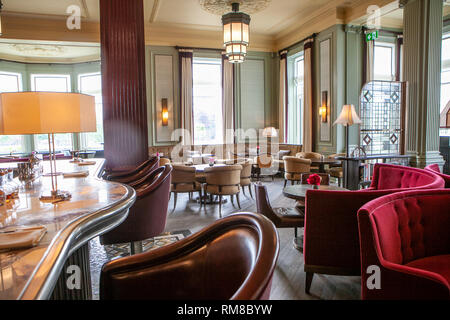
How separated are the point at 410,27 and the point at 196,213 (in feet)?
12.3

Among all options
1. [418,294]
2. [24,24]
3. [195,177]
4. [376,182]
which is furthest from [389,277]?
[24,24]

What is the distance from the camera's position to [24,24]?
5777mm

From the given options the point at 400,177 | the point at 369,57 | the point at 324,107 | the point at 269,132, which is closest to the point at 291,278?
the point at 400,177

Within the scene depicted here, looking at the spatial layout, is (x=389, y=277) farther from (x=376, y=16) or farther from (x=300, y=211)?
(x=376, y=16)

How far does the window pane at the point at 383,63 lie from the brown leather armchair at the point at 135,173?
5.26 meters

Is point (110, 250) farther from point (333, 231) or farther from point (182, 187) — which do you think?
point (333, 231)

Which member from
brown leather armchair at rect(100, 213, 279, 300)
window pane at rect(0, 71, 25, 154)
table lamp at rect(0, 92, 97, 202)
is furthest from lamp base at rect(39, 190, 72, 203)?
window pane at rect(0, 71, 25, 154)

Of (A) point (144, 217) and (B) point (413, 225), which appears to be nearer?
(B) point (413, 225)

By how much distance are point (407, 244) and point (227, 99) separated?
5896 mm

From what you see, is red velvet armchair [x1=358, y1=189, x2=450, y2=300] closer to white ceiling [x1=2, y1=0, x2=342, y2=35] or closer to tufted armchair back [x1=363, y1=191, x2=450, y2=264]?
tufted armchair back [x1=363, y1=191, x2=450, y2=264]

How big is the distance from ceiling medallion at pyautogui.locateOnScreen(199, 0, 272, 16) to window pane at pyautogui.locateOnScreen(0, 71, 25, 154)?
19.8 feet

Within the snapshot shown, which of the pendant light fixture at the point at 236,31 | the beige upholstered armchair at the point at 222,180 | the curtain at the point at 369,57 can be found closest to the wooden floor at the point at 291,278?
the beige upholstered armchair at the point at 222,180

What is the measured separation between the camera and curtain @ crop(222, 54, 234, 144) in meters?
7.01

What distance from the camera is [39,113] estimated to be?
119cm
